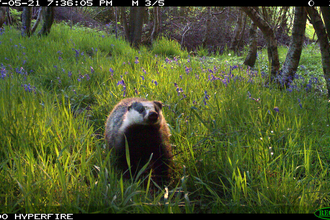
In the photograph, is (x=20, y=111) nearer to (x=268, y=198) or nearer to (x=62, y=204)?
(x=62, y=204)

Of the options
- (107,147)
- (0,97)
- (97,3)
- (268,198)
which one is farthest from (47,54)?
(268,198)

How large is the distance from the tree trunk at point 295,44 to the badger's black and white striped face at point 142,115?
8.15ft

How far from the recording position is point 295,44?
3975mm

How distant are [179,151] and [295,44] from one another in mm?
2805

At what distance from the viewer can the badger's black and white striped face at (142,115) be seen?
217 centimetres

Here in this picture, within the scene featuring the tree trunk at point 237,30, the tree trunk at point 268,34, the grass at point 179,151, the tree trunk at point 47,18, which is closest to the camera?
the grass at point 179,151

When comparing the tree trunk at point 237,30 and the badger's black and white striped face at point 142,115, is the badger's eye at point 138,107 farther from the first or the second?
the tree trunk at point 237,30

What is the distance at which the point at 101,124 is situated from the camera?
323 centimetres

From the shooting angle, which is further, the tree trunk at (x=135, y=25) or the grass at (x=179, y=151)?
the tree trunk at (x=135, y=25)

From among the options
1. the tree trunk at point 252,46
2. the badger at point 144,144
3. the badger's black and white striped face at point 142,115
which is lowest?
the badger at point 144,144

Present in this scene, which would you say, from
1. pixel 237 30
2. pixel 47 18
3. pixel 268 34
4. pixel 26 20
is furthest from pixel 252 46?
pixel 26 20

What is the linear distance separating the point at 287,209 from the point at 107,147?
1676mm

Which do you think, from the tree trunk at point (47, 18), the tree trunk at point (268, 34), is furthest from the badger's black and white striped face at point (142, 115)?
the tree trunk at point (47, 18)

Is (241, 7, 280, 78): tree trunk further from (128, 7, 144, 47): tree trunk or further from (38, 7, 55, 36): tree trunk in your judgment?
(38, 7, 55, 36): tree trunk
